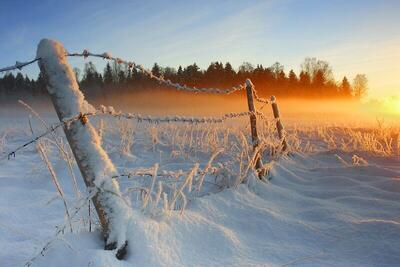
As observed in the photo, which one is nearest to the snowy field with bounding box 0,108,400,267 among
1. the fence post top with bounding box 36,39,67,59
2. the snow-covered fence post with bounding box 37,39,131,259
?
the snow-covered fence post with bounding box 37,39,131,259

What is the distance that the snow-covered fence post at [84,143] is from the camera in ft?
5.77

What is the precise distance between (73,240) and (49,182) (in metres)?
2.97

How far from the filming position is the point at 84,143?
1.81m

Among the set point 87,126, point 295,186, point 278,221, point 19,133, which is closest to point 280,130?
point 295,186

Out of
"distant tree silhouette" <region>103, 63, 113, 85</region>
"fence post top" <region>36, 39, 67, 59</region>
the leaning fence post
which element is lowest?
the leaning fence post

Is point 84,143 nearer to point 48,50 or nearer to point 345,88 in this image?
point 48,50

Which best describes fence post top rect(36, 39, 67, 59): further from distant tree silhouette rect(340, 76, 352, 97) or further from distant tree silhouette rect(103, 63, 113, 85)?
distant tree silhouette rect(340, 76, 352, 97)

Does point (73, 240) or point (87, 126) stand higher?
point (87, 126)

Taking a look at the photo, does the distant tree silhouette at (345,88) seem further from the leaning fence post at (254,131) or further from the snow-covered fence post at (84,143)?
the snow-covered fence post at (84,143)

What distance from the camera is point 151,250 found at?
1.73 m

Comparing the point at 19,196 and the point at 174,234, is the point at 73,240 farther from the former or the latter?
the point at 19,196

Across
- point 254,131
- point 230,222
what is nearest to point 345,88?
point 254,131

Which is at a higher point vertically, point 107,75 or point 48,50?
point 107,75

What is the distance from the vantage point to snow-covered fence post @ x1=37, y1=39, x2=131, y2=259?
5.77ft
